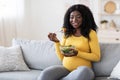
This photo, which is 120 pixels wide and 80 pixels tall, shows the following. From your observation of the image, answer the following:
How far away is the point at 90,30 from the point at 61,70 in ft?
1.72

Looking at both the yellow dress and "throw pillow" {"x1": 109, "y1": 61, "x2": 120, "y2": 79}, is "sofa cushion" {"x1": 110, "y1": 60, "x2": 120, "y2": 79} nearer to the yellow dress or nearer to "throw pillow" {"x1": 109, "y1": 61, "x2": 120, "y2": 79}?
"throw pillow" {"x1": 109, "y1": 61, "x2": 120, "y2": 79}

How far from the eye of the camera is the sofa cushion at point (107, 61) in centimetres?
245

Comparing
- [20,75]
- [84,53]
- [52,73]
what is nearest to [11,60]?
[20,75]

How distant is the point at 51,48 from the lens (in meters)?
2.74

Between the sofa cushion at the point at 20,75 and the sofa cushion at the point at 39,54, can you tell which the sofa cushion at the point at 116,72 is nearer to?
the sofa cushion at the point at 39,54

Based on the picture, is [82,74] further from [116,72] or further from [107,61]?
[107,61]

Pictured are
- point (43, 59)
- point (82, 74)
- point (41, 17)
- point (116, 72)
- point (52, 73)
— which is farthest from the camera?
point (41, 17)

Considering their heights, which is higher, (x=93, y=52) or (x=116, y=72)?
(x=93, y=52)

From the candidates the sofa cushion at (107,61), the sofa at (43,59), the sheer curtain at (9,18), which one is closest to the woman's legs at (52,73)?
the sofa at (43,59)

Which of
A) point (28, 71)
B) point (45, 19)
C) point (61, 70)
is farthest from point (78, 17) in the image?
point (45, 19)

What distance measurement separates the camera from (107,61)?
8.11 feet

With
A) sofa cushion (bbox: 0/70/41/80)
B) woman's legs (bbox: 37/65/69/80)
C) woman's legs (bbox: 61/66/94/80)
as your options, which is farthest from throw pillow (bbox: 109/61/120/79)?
sofa cushion (bbox: 0/70/41/80)

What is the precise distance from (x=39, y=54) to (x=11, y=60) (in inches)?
12.4

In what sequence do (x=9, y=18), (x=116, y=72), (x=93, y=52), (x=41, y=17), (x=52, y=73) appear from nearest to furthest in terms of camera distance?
(x=52, y=73) → (x=116, y=72) → (x=93, y=52) → (x=9, y=18) → (x=41, y=17)
